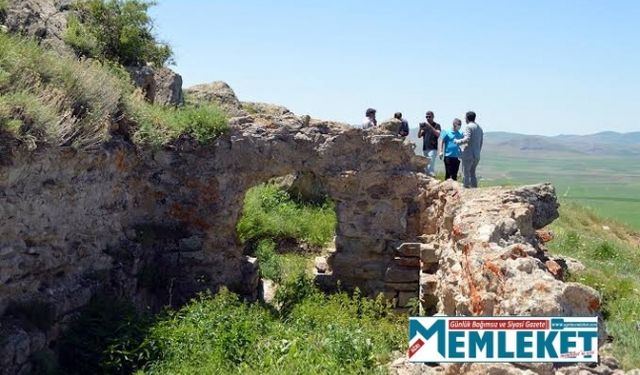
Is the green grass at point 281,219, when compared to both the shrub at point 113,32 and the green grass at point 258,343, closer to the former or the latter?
the shrub at point 113,32

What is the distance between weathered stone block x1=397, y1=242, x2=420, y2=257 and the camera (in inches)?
407

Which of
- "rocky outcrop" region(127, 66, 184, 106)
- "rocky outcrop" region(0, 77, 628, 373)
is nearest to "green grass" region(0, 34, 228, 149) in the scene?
"rocky outcrop" region(0, 77, 628, 373)

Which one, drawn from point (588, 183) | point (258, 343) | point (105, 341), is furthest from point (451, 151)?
point (588, 183)

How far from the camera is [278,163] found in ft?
33.2

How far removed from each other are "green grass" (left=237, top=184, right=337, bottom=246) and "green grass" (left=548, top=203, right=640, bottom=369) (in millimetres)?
4709

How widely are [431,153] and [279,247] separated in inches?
143

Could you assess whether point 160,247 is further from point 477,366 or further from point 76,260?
point 477,366

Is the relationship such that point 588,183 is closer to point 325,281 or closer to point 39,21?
point 325,281

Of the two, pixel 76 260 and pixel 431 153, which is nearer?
pixel 76 260

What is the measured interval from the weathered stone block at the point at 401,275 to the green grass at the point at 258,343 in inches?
76.2

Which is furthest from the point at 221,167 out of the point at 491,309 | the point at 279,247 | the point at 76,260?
the point at 491,309

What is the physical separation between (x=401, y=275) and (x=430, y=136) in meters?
3.31

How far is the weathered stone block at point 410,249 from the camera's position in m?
10.3

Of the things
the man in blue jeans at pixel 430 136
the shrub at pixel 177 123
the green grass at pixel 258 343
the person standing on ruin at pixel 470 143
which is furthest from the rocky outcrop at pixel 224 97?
the green grass at pixel 258 343
